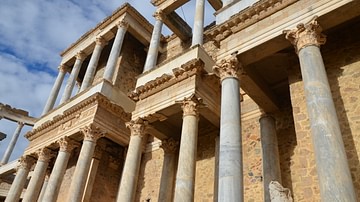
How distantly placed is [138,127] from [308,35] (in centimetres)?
685

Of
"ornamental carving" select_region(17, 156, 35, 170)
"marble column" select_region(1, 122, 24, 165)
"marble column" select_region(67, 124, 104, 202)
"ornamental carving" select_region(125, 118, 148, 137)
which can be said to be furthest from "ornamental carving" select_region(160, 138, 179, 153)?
"marble column" select_region(1, 122, 24, 165)

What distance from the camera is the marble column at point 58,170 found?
12383mm

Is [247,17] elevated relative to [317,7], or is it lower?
elevated

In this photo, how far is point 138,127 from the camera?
11.5 m

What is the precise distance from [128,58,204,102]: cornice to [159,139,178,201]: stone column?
8.34 ft

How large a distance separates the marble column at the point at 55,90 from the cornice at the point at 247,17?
1223 cm

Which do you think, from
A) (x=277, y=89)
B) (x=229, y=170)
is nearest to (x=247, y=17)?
(x=277, y=89)

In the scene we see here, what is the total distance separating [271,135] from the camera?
997 cm

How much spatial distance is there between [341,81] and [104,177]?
11.5 metres

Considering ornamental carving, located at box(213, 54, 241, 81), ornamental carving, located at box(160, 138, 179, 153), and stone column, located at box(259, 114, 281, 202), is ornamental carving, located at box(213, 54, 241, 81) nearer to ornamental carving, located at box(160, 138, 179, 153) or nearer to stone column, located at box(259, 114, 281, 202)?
stone column, located at box(259, 114, 281, 202)

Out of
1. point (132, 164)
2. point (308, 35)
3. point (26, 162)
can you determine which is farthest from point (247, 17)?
point (26, 162)

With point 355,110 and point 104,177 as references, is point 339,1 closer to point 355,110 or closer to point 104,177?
point 355,110

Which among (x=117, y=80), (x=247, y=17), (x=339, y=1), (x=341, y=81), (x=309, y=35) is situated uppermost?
(x=117, y=80)

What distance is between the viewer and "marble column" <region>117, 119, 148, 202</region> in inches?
405
